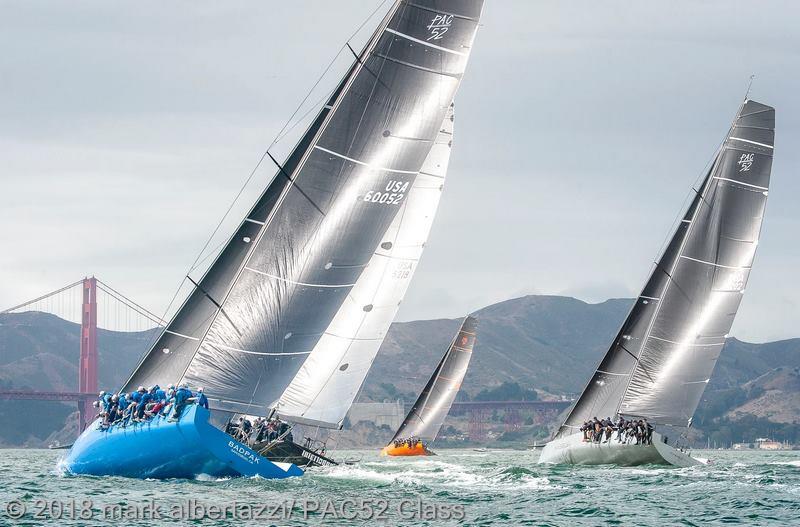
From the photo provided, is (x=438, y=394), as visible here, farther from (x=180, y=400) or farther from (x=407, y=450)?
(x=180, y=400)

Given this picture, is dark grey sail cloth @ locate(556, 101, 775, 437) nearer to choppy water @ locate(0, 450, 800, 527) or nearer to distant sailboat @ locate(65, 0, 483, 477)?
choppy water @ locate(0, 450, 800, 527)

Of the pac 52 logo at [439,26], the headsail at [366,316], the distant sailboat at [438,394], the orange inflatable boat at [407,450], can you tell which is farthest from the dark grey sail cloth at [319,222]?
the distant sailboat at [438,394]

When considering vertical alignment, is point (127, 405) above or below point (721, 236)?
below

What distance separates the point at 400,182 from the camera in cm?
2572

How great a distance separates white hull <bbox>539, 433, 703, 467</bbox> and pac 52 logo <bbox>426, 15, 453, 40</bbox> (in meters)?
13.2

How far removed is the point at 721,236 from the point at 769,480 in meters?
10.2

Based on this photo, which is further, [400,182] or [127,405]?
[400,182]

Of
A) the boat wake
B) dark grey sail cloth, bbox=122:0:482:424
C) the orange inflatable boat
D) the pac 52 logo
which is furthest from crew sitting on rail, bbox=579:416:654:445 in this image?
the orange inflatable boat

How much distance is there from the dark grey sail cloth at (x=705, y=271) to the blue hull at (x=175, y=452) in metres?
17.0

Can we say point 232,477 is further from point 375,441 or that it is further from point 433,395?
point 375,441

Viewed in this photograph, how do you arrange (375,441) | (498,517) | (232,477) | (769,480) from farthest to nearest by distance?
(375,441), (769,480), (232,477), (498,517)

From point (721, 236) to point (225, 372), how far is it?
1833 centimetres

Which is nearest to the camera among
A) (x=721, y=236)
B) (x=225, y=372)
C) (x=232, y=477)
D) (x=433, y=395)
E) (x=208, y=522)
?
(x=208, y=522)

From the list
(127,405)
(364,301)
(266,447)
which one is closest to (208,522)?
(127,405)
